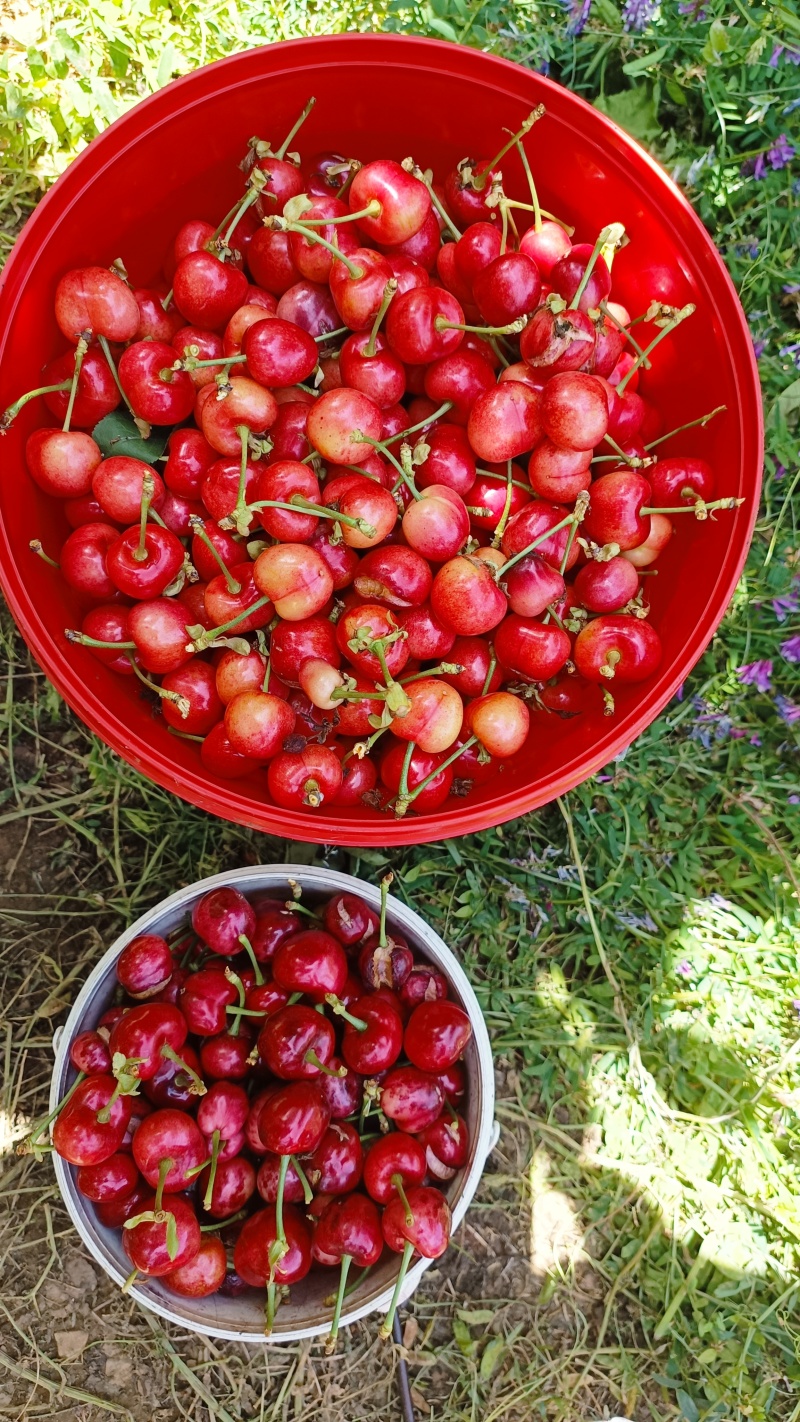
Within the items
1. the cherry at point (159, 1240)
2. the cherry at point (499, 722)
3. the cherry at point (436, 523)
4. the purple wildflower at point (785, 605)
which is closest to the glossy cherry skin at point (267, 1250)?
the cherry at point (159, 1240)

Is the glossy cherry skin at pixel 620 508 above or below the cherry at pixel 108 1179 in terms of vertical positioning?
above

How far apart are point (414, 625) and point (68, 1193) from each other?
1471mm

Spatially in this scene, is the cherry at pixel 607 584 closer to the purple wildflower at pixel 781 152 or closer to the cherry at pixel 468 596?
the cherry at pixel 468 596

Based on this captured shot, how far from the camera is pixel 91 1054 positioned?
2.13 meters

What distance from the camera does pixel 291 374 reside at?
2.03 meters

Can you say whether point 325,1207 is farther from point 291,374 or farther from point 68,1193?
point 291,374

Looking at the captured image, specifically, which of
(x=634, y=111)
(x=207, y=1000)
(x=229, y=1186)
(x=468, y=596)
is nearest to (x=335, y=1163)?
(x=229, y=1186)

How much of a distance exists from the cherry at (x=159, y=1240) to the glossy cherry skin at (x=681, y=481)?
1.85 metres

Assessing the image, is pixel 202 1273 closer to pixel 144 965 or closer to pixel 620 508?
pixel 144 965

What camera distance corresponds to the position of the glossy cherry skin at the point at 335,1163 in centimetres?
214

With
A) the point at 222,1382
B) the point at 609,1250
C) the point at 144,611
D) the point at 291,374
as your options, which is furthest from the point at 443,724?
the point at 222,1382

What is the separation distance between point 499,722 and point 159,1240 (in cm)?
129

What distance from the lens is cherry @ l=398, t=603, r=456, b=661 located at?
2057 millimetres

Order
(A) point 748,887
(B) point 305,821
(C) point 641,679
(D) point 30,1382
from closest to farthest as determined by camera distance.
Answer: (B) point 305,821 → (C) point 641,679 → (D) point 30,1382 → (A) point 748,887
